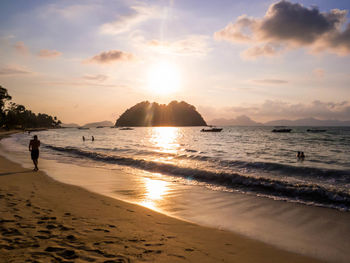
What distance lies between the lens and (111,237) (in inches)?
203

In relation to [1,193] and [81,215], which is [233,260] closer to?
[81,215]

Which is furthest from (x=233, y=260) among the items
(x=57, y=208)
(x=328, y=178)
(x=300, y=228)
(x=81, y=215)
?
(x=328, y=178)

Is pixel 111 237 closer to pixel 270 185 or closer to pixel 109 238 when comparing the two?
pixel 109 238

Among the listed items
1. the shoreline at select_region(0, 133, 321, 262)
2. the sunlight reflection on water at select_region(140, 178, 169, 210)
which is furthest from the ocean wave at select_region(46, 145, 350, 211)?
the shoreline at select_region(0, 133, 321, 262)

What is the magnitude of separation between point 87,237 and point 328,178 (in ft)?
51.7

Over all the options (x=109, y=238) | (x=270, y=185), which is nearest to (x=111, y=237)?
(x=109, y=238)

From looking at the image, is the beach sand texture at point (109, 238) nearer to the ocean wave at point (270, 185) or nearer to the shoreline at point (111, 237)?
the shoreline at point (111, 237)

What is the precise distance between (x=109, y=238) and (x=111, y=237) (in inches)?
2.8

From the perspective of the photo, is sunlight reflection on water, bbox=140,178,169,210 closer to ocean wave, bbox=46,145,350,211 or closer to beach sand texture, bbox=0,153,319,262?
beach sand texture, bbox=0,153,319,262

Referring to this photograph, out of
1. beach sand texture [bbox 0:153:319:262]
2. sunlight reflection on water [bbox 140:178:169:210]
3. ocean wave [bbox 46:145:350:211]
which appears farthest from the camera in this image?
ocean wave [bbox 46:145:350:211]

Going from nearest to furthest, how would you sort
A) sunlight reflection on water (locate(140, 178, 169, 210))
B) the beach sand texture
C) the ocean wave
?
1. the beach sand texture
2. sunlight reflection on water (locate(140, 178, 169, 210))
3. the ocean wave

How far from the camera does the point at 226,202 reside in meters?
9.29

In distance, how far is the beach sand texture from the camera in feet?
14.1

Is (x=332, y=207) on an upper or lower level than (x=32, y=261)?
lower
